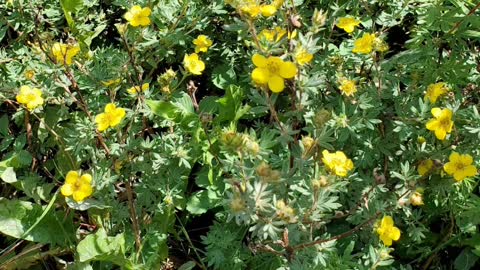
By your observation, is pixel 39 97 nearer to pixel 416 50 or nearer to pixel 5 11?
pixel 5 11

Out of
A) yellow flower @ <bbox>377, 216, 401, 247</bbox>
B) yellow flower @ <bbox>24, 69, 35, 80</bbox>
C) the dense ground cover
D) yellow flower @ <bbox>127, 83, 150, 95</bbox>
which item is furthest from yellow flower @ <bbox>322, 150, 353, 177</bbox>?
yellow flower @ <bbox>24, 69, 35, 80</bbox>

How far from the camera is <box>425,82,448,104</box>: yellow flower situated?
2.44 m

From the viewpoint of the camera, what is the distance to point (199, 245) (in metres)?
2.87

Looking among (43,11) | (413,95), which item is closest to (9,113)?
(43,11)

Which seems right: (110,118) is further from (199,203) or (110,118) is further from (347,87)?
(347,87)

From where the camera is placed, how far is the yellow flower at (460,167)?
2.28m

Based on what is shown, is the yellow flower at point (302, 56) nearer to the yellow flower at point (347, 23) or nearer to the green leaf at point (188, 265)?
the yellow flower at point (347, 23)

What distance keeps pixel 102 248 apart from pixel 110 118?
532 mm

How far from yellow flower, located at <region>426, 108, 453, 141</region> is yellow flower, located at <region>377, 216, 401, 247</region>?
36 cm

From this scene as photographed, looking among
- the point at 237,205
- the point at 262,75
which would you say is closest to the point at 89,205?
the point at 237,205

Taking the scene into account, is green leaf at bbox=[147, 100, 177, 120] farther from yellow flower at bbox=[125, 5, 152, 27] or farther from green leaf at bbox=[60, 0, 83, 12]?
green leaf at bbox=[60, 0, 83, 12]

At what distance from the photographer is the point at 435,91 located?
8.02ft

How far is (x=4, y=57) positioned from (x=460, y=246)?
2.25 meters

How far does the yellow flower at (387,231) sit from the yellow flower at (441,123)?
360mm
